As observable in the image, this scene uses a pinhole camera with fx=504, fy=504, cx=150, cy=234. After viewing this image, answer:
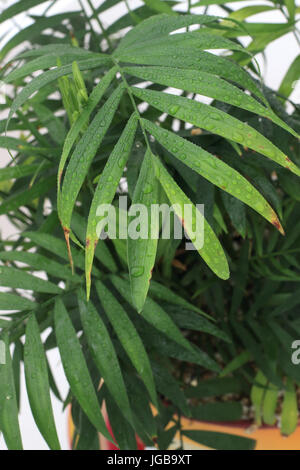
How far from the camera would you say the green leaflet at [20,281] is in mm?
327

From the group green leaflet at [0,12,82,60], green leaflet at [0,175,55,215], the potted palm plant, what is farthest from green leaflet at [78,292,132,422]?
green leaflet at [0,12,82,60]

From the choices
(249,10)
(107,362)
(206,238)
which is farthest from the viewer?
(249,10)

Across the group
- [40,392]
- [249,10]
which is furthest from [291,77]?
[40,392]

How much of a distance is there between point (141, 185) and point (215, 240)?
42 mm

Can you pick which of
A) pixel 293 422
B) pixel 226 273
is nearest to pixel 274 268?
pixel 293 422

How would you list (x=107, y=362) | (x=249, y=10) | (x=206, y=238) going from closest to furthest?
(x=206, y=238) → (x=107, y=362) → (x=249, y=10)

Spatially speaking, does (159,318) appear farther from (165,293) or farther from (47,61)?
(47,61)

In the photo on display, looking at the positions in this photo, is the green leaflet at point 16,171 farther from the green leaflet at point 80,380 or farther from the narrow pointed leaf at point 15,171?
the green leaflet at point 80,380

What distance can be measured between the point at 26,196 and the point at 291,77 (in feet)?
0.74

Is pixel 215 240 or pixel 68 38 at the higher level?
pixel 68 38

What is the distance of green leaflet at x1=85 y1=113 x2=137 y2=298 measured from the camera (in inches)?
8.4

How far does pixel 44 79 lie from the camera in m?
0.26

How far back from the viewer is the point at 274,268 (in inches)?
17.8
